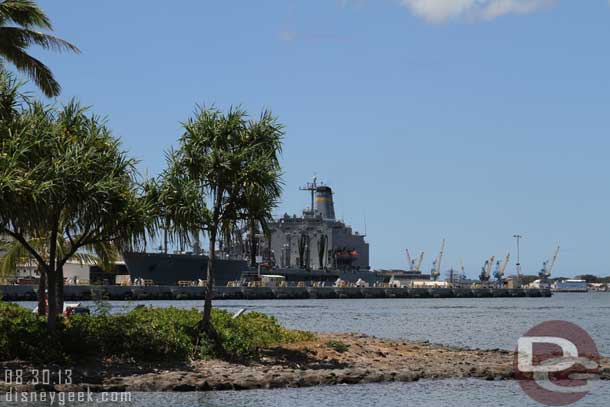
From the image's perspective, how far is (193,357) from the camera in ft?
99.7

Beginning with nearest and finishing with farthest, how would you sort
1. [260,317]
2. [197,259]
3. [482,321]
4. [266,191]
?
1. [266,191]
2. [260,317]
3. [482,321]
4. [197,259]

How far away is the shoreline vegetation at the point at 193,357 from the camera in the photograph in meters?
27.2

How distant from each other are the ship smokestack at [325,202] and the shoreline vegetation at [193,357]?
15618 centimetres

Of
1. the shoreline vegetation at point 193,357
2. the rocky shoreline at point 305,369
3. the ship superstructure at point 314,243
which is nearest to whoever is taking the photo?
the rocky shoreline at point 305,369

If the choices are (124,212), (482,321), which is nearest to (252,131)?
(124,212)

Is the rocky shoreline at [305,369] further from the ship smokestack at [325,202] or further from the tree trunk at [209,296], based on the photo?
the ship smokestack at [325,202]

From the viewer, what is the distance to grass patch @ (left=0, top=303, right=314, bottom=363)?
1109 inches

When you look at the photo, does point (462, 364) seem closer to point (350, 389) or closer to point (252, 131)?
point (350, 389)

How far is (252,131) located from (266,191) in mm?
2238

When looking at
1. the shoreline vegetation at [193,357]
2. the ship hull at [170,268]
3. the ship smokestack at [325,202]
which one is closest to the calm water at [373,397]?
the shoreline vegetation at [193,357]

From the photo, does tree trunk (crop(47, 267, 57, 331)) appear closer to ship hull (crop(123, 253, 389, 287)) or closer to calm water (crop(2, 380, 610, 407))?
calm water (crop(2, 380, 610, 407))

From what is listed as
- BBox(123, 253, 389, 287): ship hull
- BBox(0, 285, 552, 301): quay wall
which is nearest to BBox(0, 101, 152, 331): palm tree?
BBox(0, 285, 552, 301): quay wall

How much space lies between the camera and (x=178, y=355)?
30.1 m

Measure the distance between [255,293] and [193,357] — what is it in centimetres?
10611
